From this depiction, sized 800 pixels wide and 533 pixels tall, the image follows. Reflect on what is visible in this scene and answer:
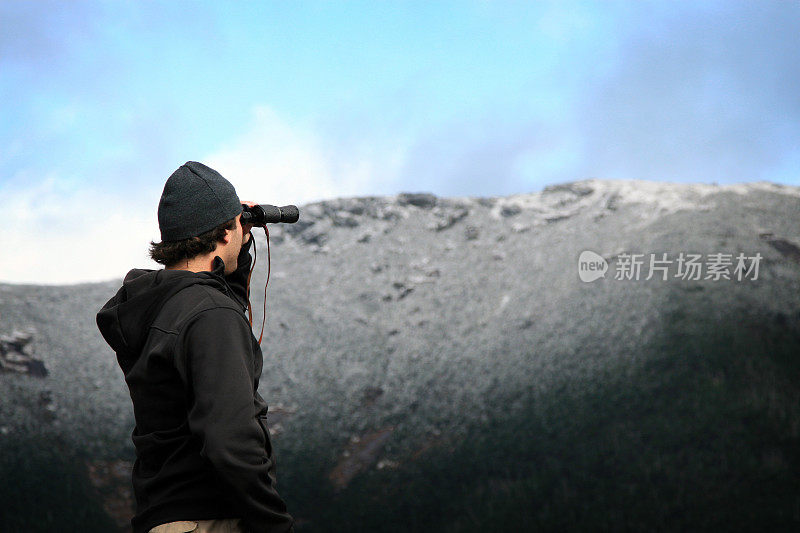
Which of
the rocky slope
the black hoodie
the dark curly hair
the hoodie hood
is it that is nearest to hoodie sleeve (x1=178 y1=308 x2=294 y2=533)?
the black hoodie

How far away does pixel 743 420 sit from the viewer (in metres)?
8.48

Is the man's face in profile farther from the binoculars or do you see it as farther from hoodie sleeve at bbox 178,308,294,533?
hoodie sleeve at bbox 178,308,294,533

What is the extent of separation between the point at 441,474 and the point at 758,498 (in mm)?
3687

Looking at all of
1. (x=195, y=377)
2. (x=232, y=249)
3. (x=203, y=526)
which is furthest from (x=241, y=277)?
(x=203, y=526)

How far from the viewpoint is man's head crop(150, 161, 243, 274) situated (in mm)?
1905

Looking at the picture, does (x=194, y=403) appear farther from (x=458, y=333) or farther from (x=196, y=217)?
(x=458, y=333)

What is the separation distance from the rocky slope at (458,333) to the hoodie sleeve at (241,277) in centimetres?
704

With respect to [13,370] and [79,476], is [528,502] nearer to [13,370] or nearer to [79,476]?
[79,476]

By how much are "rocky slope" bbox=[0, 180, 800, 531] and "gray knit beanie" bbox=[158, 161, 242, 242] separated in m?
7.29

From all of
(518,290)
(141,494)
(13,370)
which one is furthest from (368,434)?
(141,494)

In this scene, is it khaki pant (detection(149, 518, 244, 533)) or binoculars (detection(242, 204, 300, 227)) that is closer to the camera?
khaki pant (detection(149, 518, 244, 533))

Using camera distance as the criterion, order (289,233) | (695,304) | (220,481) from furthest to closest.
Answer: (289,233), (695,304), (220,481)

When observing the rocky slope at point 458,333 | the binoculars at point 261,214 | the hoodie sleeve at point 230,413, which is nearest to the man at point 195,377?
the hoodie sleeve at point 230,413

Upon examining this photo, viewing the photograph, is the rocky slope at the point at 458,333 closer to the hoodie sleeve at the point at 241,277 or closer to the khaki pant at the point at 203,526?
the hoodie sleeve at the point at 241,277
